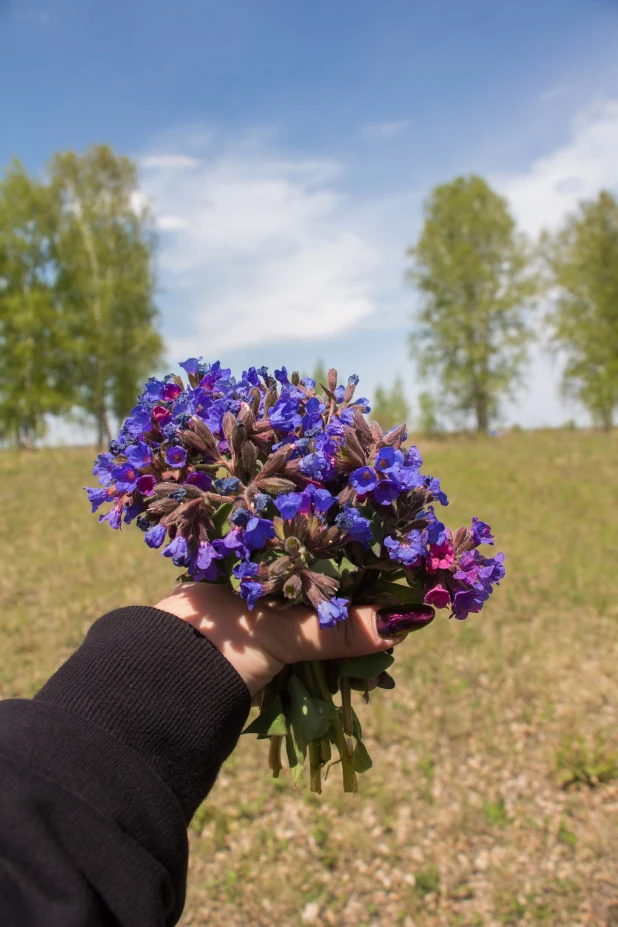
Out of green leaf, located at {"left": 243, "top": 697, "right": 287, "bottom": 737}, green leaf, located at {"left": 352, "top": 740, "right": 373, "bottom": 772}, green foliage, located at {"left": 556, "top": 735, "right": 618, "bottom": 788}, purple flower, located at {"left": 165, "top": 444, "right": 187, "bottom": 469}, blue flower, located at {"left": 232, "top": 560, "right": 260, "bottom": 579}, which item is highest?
purple flower, located at {"left": 165, "top": 444, "right": 187, "bottom": 469}

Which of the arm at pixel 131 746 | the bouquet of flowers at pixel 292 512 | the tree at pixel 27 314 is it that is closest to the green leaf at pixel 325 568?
the bouquet of flowers at pixel 292 512

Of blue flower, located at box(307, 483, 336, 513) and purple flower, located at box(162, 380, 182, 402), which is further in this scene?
purple flower, located at box(162, 380, 182, 402)

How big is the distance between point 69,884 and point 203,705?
44cm

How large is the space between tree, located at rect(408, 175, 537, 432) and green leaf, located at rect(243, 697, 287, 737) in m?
26.0

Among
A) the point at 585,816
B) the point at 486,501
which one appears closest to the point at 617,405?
the point at 486,501

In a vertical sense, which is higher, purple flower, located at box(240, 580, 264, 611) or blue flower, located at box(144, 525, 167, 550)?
blue flower, located at box(144, 525, 167, 550)

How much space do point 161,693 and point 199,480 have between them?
1.65 ft

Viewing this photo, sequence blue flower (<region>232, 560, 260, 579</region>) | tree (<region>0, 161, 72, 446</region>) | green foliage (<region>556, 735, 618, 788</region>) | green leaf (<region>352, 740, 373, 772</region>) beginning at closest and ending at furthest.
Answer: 1. blue flower (<region>232, 560, 260, 579</region>)
2. green leaf (<region>352, 740, 373, 772</region>)
3. green foliage (<region>556, 735, 618, 788</region>)
4. tree (<region>0, 161, 72, 446</region>)

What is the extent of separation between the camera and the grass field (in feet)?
13.0

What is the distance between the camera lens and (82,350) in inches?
945

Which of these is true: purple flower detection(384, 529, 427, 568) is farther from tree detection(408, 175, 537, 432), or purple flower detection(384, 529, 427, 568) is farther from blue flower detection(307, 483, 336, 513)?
tree detection(408, 175, 537, 432)

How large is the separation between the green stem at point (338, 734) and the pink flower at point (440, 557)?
429 millimetres

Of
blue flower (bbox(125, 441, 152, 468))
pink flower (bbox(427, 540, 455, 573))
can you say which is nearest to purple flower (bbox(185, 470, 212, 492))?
blue flower (bbox(125, 441, 152, 468))

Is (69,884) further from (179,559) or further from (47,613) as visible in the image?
(47,613)
